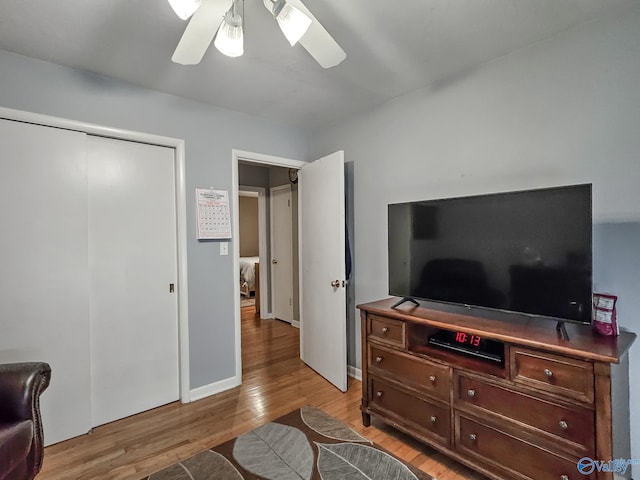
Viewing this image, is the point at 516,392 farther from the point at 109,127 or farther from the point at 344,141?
the point at 109,127

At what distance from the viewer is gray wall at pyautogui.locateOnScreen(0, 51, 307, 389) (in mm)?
2008

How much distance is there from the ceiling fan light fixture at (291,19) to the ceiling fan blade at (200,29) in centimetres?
18

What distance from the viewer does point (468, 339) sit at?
1.81m

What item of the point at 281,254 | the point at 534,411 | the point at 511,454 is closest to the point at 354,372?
the point at 511,454

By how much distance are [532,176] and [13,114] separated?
3.13m

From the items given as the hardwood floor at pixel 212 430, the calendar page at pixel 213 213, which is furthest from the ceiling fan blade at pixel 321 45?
the hardwood floor at pixel 212 430

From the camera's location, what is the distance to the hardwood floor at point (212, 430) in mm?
1802

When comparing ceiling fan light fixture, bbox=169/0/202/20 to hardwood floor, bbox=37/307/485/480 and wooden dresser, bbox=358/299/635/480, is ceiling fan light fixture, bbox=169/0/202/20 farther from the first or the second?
hardwood floor, bbox=37/307/485/480

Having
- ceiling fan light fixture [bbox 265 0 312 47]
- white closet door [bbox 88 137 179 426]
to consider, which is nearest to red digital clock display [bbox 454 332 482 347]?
ceiling fan light fixture [bbox 265 0 312 47]

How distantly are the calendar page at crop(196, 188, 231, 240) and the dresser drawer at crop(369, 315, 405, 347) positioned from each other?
1.45 metres

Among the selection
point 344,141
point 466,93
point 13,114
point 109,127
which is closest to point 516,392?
point 466,93

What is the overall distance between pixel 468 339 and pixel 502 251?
1.76 feet

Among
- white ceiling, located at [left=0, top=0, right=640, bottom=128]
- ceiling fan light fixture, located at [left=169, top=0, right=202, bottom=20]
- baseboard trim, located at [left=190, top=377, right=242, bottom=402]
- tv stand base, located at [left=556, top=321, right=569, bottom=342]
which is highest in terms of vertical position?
white ceiling, located at [left=0, top=0, right=640, bottom=128]

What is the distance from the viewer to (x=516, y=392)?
58.9 inches
